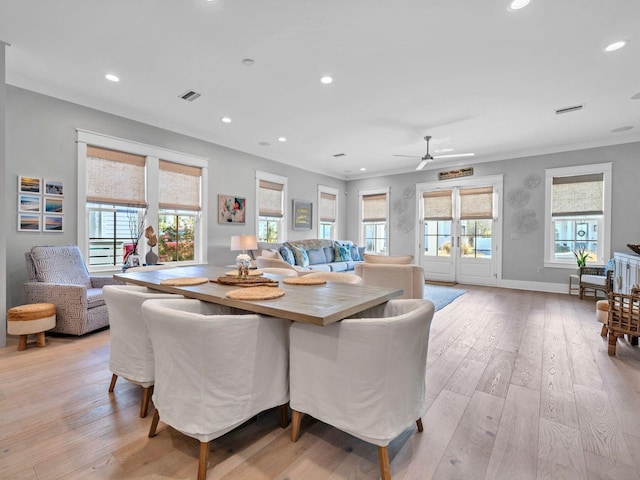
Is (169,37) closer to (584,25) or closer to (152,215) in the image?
(152,215)

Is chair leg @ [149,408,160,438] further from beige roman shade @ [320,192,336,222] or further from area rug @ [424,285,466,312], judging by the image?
beige roman shade @ [320,192,336,222]

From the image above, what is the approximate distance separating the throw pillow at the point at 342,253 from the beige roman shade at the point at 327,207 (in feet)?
3.74

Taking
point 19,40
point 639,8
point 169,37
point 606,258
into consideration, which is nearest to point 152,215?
point 19,40

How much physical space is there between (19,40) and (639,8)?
16.6 feet

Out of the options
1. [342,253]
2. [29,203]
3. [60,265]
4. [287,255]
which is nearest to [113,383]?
[60,265]

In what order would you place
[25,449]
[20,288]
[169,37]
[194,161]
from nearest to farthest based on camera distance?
[25,449]
[169,37]
[20,288]
[194,161]

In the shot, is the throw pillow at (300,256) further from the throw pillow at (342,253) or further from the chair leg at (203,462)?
the chair leg at (203,462)

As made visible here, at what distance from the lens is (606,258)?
5.28 m

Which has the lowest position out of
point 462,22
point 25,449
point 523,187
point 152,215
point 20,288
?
point 25,449

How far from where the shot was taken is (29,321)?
2.85 m

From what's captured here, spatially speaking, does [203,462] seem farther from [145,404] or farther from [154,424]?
[145,404]

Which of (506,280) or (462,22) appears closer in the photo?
(462,22)

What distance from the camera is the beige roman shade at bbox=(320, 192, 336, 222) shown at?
25.7ft

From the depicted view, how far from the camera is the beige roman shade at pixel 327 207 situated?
25.7 ft
